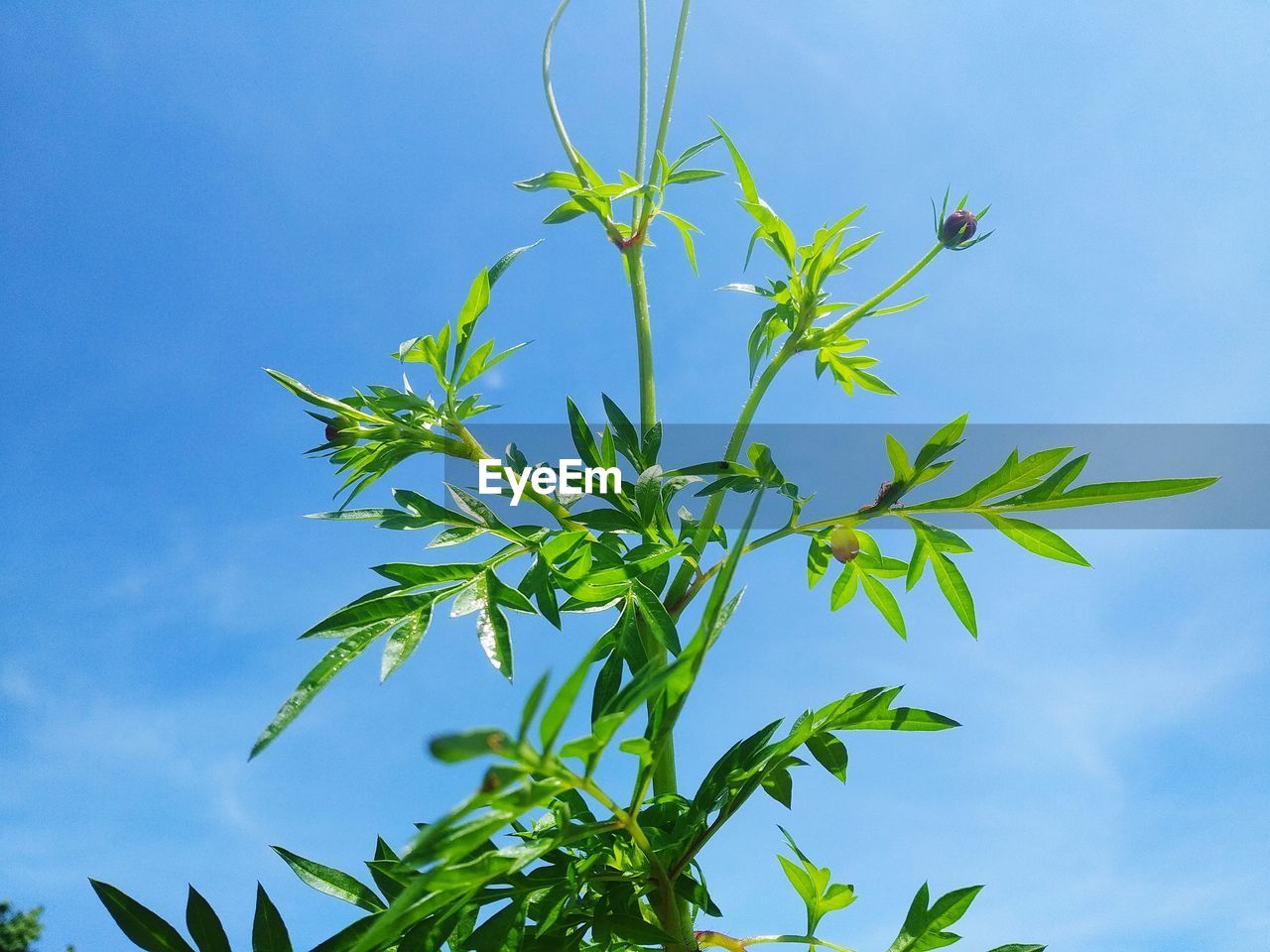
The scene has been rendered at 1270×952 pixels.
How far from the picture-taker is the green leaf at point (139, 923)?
39.5 inches

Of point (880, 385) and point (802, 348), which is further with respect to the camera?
point (880, 385)

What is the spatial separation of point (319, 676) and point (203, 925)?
39 centimetres

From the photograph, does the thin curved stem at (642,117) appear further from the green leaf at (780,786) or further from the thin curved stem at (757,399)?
the green leaf at (780,786)

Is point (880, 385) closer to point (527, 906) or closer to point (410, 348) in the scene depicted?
point (410, 348)

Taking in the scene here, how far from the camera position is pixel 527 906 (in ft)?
3.53

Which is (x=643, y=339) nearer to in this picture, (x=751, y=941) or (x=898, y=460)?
(x=898, y=460)

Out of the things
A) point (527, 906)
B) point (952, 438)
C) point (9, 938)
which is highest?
point (9, 938)


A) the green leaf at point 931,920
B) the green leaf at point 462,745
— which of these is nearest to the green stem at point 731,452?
the green leaf at point 931,920

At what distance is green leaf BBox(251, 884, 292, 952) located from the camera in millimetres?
1021

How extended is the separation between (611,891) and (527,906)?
13 centimetres

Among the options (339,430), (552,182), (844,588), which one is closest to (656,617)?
(844,588)

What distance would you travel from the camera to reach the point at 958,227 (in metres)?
1.69

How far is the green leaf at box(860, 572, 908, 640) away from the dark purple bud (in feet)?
2.11

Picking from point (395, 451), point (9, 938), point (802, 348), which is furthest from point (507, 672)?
point (9, 938)
